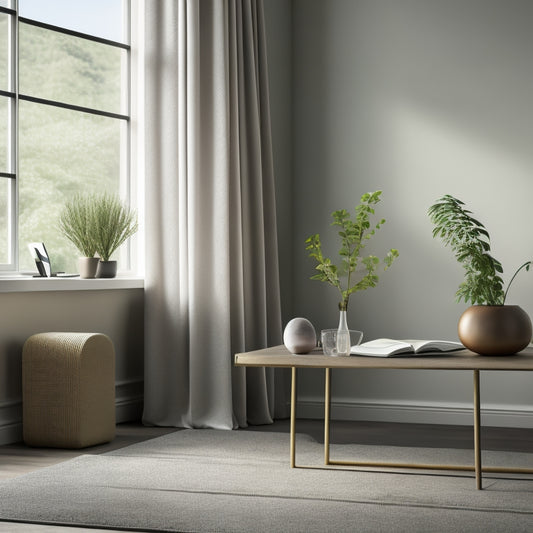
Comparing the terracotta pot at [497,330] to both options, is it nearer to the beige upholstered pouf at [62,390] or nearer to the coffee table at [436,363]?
the coffee table at [436,363]

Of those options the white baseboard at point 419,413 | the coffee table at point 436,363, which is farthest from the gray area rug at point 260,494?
the white baseboard at point 419,413

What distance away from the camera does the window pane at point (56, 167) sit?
4.21m

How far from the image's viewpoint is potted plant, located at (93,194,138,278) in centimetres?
436

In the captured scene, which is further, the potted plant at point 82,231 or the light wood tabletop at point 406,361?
the potted plant at point 82,231

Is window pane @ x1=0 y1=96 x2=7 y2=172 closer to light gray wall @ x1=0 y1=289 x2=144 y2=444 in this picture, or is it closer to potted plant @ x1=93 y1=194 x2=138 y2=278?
potted plant @ x1=93 y1=194 x2=138 y2=278

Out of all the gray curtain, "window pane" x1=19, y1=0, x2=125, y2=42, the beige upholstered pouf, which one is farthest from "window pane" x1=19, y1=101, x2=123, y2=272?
the beige upholstered pouf

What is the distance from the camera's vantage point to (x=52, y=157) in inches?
172

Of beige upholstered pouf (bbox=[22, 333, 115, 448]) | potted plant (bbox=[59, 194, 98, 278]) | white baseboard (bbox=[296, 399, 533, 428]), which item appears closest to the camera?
beige upholstered pouf (bbox=[22, 333, 115, 448])

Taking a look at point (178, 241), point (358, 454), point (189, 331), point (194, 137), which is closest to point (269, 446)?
point (358, 454)

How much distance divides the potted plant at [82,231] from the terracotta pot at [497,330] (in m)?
1.93

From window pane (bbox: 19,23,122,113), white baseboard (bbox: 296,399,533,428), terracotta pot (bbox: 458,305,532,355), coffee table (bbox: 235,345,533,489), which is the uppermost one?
window pane (bbox: 19,23,122,113)

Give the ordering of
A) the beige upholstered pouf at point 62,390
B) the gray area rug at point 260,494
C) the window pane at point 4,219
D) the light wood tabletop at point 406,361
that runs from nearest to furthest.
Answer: the gray area rug at point 260,494 → the light wood tabletop at point 406,361 → the beige upholstered pouf at point 62,390 → the window pane at point 4,219

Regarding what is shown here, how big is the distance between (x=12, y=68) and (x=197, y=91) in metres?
0.87

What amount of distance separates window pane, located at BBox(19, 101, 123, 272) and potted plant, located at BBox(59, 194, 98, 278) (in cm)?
5
